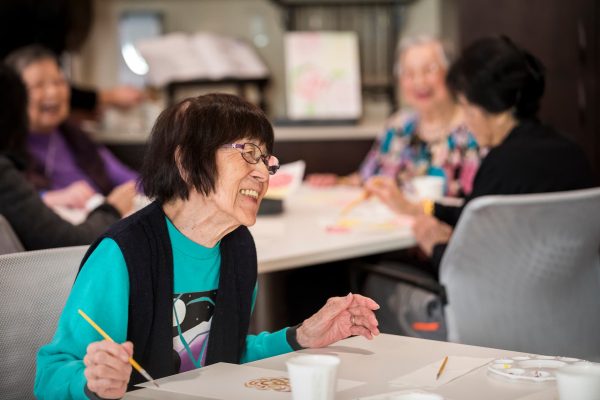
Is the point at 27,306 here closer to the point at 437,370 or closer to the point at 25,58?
the point at 437,370

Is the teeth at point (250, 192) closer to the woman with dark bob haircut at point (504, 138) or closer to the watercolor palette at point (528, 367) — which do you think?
the watercolor palette at point (528, 367)

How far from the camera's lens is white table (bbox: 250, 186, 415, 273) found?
2.45 metres

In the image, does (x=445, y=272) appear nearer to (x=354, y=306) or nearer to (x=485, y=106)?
(x=485, y=106)

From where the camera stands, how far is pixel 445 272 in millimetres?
2365

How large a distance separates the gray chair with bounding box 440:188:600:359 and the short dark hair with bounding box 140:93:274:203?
2.61ft

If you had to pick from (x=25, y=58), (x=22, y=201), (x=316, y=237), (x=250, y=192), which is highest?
(x=25, y=58)

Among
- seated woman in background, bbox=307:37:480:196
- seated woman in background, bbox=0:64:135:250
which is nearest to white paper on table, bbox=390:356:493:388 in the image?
seated woman in background, bbox=0:64:135:250

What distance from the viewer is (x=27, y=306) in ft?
5.21

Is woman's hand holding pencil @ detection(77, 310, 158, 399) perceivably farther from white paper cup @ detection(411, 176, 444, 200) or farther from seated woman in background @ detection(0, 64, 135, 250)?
white paper cup @ detection(411, 176, 444, 200)

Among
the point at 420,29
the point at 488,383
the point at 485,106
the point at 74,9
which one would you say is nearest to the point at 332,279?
the point at 485,106

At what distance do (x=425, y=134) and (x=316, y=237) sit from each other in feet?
4.76

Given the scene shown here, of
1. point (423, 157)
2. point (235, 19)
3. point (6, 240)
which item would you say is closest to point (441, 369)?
point (6, 240)

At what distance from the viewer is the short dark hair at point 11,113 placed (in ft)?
8.00

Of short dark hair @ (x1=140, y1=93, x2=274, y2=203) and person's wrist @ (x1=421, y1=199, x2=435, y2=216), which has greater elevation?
short dark hair @ (x1=140, y1=93, x2=274, y2=203)
